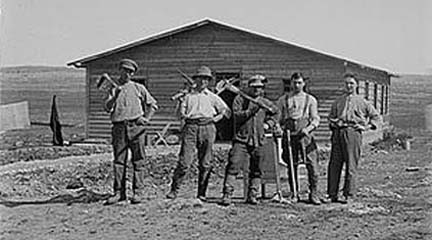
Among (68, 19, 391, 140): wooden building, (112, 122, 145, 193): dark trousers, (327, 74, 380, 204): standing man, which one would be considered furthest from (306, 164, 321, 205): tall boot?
(68, 19, 391, 140): wooden building

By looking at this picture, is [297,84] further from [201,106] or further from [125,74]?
[125,74]

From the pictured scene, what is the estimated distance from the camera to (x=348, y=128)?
934 cm

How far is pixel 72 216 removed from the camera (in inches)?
340

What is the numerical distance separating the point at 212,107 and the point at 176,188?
1059 millimetres

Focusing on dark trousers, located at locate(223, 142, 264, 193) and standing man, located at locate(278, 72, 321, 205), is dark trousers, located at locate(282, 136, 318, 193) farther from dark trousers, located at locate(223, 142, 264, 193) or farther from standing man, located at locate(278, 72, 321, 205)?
dark trousers, located at locate(223, 142, 264, 193)

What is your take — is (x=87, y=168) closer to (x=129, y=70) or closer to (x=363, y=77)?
(x=129, y=70)

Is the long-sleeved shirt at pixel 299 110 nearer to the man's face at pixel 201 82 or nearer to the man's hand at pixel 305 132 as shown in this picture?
the man's hand at pixel 305 132

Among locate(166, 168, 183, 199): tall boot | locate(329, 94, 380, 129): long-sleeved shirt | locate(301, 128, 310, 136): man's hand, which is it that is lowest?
locate(166, 168, 183, 199): tall boot

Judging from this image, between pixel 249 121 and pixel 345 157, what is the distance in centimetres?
123

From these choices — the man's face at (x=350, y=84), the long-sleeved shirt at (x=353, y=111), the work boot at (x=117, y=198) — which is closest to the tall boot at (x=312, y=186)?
the long-sleeved shirt at (x=353, y=111)

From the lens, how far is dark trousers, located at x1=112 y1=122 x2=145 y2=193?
9.11 metres

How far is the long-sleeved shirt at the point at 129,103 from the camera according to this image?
9.11m

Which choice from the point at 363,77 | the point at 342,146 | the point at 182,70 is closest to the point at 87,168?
the point at 342,146

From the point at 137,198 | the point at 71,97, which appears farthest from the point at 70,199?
the point at 71,97
